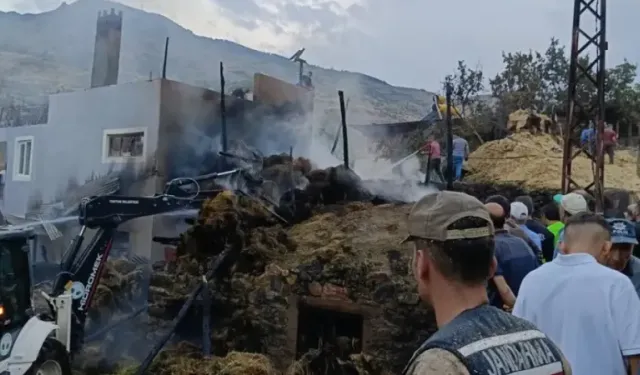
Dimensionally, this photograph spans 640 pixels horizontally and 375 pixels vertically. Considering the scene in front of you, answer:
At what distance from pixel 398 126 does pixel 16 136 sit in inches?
475

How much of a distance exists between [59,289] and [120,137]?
24.1ft

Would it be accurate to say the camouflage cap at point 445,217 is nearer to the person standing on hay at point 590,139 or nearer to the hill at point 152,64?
the person standing on hay at point 590,139

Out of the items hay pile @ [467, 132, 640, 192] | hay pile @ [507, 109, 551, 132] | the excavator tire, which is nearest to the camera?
the excavator tire

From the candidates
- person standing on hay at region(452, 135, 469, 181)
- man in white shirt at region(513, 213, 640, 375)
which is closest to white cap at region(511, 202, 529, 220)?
man in white shirt at region(513, 213, 640, 375)

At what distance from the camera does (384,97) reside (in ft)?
99.0

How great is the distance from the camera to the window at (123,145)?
571 inches

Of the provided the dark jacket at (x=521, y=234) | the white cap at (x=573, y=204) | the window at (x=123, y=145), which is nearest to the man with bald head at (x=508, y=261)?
the white cap at (x=573, y=204)

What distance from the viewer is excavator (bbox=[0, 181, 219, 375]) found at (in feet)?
20.8

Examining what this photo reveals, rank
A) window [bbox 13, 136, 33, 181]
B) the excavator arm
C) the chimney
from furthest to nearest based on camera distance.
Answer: the chimney < window [bbox 13, 136, 33, 181] < the excavator arm

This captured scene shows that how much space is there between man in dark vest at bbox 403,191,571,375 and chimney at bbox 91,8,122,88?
18.0m

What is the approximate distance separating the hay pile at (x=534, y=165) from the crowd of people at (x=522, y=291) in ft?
31.9

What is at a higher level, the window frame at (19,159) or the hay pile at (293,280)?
the window frame at (19,159)

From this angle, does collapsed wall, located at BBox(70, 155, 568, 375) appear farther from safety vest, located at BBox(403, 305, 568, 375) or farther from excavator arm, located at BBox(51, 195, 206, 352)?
safety vest, located at BBox(403, 305, 568, 375)

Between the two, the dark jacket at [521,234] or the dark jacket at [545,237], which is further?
the dark jacket at [545,237]
